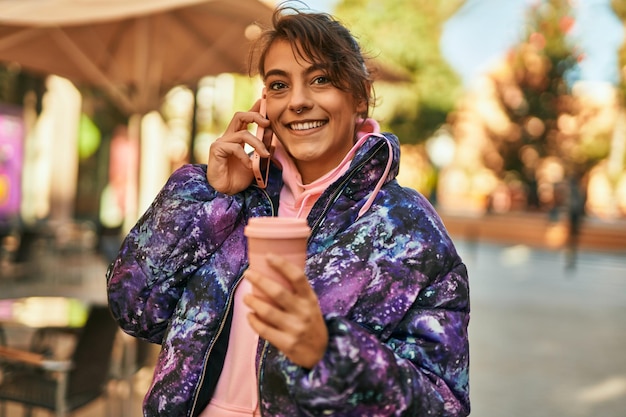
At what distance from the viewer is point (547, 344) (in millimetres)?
8180

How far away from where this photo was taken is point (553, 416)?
5551 millimetres

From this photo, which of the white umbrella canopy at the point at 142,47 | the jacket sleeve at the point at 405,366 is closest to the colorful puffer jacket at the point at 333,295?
the jacket sleeve at the point at 405,366

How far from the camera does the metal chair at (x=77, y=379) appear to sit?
3.95m

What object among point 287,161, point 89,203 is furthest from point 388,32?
point 287,161

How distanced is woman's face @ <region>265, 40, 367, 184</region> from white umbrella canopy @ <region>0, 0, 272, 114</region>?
4.49m

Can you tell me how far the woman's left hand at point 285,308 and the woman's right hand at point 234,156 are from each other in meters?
0.56

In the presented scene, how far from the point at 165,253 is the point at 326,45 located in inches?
22.3

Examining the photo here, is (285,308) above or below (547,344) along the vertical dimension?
above

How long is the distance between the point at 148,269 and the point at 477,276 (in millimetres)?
13237

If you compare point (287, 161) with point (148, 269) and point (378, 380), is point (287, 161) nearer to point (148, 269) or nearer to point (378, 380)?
point (148, 269)

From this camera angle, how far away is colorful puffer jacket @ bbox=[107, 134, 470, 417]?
1.20 metres

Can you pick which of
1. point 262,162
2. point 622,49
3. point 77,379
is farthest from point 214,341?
point 622,49

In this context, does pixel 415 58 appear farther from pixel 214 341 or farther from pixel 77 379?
pixel 214 341

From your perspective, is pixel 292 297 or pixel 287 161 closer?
pixel 292 297
